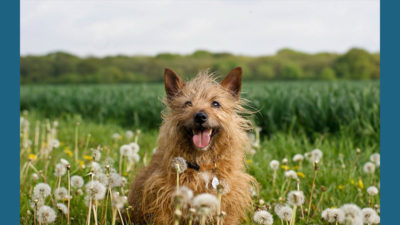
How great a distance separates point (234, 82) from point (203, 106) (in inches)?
19.1

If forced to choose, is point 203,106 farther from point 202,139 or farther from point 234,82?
point 234,82

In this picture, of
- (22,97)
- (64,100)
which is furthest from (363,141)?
(22,97)

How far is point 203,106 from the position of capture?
334 centimetres

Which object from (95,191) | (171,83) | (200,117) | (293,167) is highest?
(171,83)

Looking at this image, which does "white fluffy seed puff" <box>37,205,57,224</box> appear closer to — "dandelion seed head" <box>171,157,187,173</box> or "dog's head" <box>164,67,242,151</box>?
"dandelion seed head" <box>171,157,187,173</box>

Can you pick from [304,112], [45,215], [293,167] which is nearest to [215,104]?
[45,215]

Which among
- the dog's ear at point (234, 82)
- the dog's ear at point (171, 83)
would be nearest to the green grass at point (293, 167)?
the dog's ear at point (171, 83)

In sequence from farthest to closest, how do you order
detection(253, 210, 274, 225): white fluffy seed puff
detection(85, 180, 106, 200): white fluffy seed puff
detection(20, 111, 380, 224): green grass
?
Answer: detection(20, 111, 380, 224): green grass → detection(253, 210, 274, 225): white fluffy seed puff → detection(85, 180, 106, 200): white fluffy seed puff

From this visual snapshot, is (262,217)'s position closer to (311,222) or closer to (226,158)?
(226,158)

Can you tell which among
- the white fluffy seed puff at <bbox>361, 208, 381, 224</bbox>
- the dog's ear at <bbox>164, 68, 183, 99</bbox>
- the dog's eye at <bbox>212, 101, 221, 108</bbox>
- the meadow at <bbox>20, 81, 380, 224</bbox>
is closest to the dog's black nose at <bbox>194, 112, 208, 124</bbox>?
the dog's eye at <bbox>212, 101, 221, 108</bbox>

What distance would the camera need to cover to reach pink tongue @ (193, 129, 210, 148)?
10.5 feet

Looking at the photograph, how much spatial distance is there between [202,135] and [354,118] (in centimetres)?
580

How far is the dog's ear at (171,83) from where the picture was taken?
11.6ft

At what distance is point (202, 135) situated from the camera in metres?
3.24
